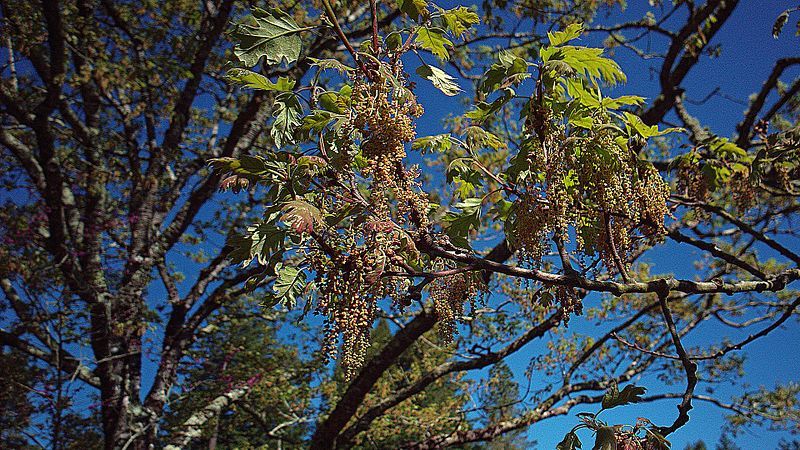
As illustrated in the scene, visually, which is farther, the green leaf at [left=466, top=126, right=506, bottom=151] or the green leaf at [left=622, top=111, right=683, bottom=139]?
the green leaf at [left=466, top=126, right=506, bottom=151]

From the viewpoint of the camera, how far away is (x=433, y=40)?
5.32 feet

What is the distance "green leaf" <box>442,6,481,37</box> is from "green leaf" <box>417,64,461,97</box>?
118mm

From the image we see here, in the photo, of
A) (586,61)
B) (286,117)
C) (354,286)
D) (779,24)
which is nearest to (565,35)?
(586,61)

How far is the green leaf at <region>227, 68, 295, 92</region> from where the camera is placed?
1.58 m

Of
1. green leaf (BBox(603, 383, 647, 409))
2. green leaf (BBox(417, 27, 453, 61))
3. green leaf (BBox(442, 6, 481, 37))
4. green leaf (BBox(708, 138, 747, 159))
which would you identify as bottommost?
green leaf (BBox(603, 383, 647, 409))

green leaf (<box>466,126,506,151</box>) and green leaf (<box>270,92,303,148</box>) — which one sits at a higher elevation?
green leaf (<box>466,126,506,151</box>)

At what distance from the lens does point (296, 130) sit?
1628mm

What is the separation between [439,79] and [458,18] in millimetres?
172

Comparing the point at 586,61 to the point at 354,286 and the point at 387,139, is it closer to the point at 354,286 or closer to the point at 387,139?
the point at 387,139

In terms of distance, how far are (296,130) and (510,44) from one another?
17.1ft

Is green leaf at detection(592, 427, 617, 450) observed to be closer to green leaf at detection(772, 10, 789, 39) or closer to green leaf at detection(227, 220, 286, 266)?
green leaf at detection(227, 220, 286, 266)

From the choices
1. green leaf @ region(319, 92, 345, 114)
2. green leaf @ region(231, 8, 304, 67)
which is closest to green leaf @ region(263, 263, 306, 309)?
green leaf @ region(319, 92, 345, 114)

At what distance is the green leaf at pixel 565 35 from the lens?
5.26ft

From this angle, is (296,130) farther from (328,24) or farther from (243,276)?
(243,276)
